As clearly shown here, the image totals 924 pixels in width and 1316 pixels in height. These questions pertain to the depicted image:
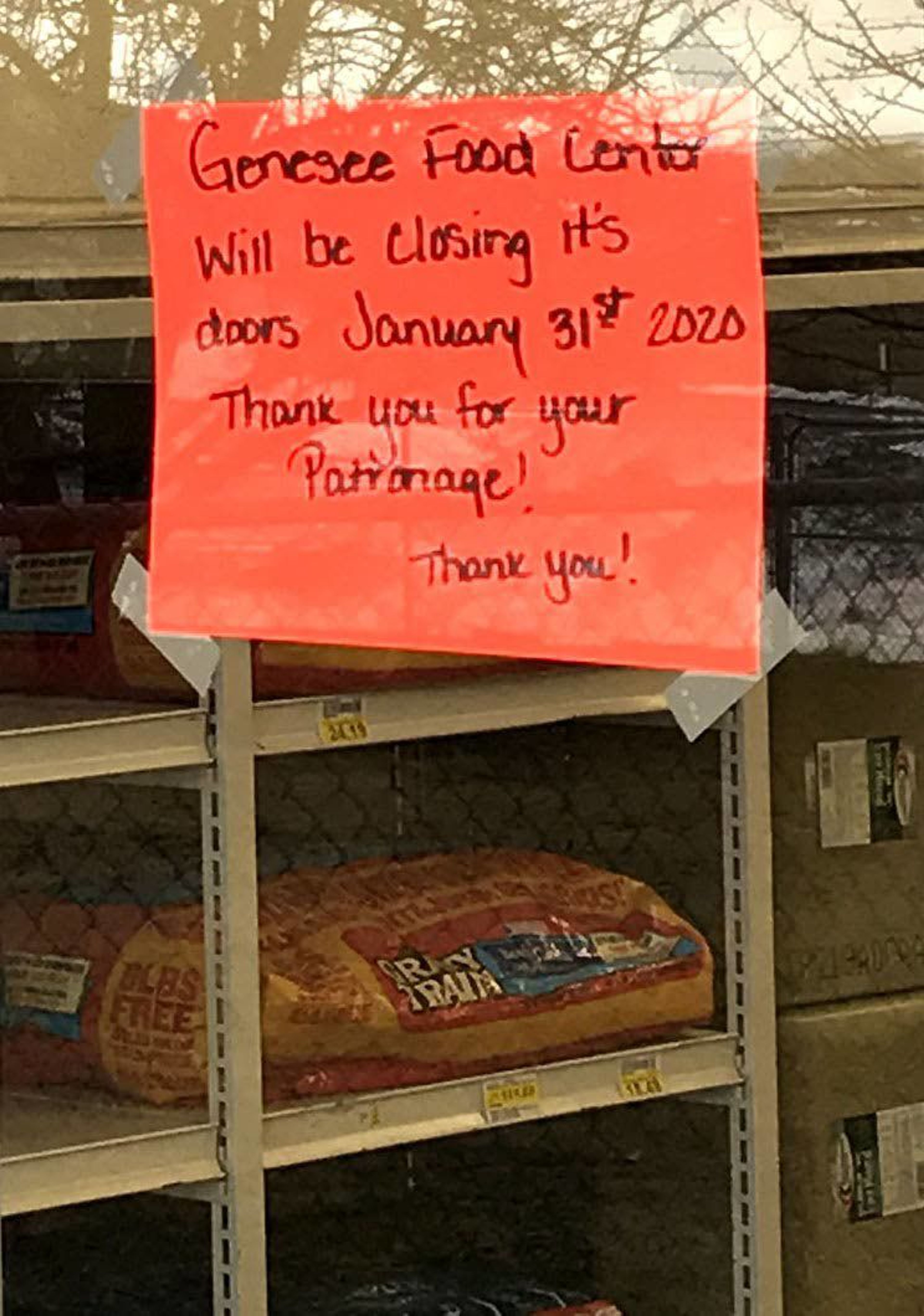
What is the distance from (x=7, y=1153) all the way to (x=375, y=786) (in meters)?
0.46

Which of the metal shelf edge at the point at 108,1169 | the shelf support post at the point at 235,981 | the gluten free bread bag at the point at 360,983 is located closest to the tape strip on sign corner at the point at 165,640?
the shelf support post at the point at 235,981

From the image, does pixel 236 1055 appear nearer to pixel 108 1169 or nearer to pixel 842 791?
pixel 108 1169

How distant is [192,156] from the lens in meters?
1.58

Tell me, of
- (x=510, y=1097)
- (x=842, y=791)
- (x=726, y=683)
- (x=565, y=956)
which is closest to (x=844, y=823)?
(x=842, y=791)

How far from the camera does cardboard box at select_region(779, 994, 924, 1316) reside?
2.37 meters

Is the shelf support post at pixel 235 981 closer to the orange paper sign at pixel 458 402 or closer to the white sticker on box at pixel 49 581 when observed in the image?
the white sticker on box at pixel 49 581

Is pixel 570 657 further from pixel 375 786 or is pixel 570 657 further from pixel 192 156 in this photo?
pixel 375 786

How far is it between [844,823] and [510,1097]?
1.25ft

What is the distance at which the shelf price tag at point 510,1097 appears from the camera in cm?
220

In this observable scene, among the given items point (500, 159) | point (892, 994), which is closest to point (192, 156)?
point (500, 159)

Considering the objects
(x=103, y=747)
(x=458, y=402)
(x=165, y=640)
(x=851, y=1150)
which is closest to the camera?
(x=458, y=402)

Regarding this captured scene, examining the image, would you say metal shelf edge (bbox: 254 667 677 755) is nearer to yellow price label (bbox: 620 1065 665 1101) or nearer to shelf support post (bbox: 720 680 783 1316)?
shelf support post (bbox: 720 680 783 1316)

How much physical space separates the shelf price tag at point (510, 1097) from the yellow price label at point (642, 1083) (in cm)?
8

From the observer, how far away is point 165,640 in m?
2.17
